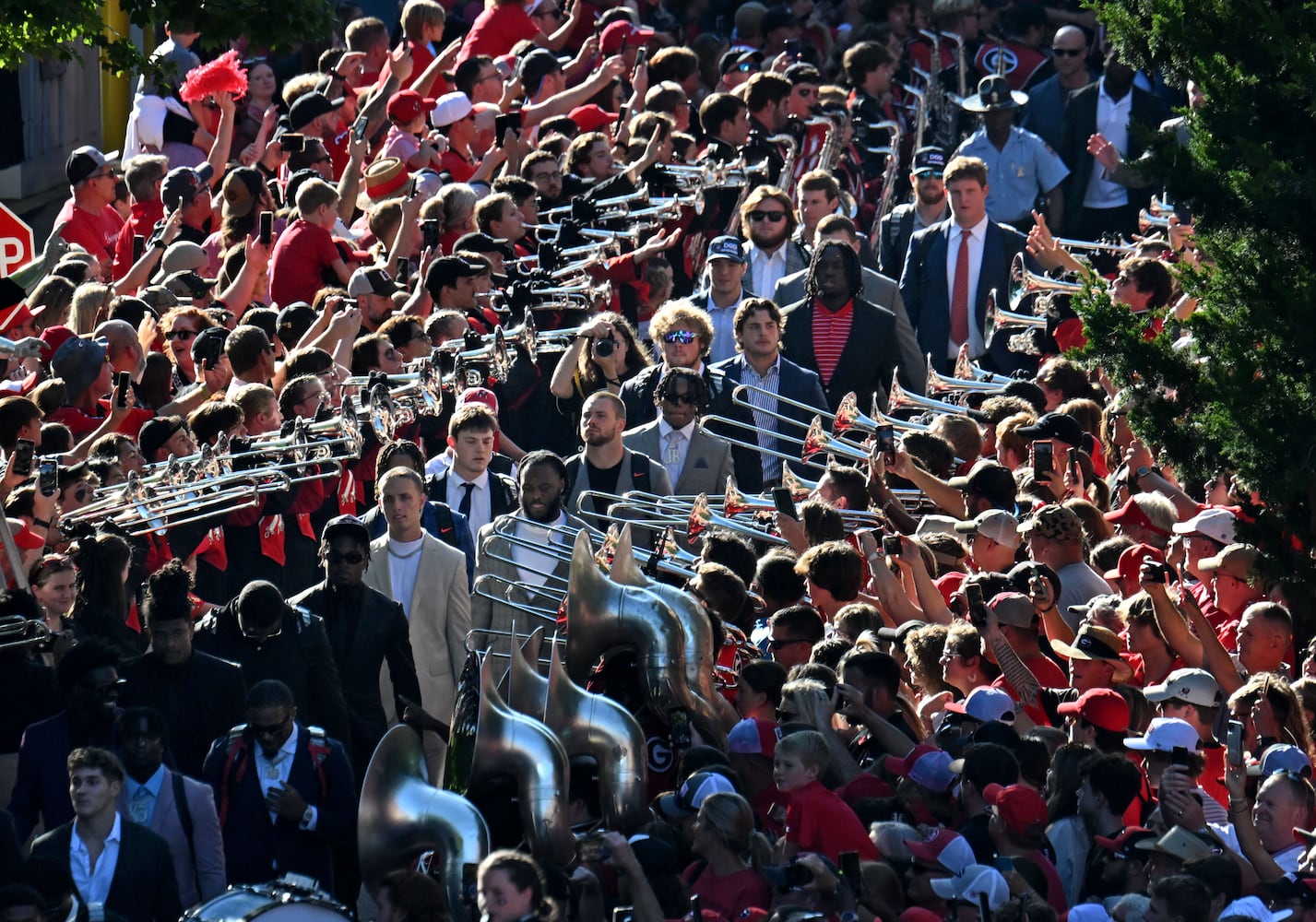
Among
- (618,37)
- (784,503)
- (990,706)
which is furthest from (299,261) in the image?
(990,706)

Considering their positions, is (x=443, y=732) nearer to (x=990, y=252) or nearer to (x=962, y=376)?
(x=962, y=376)

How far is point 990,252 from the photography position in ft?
49.9

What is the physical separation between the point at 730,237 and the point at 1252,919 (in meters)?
7.85

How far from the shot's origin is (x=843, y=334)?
14.3 m

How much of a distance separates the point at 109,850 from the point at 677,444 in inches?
192

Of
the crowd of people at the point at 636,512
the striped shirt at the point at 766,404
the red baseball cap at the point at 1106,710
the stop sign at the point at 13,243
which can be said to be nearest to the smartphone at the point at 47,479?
the crowd of people at the point at 636,512

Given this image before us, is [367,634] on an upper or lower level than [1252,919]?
lower

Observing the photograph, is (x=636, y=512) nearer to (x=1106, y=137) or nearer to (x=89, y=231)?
(x=89, y=231)

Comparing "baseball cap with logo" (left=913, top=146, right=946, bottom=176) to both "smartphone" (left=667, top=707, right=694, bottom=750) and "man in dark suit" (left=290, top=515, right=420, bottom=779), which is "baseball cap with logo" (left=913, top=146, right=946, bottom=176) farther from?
"smartphone" (left=667, top=707, right=694, bottom=750)

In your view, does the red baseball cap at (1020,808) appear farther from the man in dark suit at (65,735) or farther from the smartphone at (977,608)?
the man in dark suit at (65,735)

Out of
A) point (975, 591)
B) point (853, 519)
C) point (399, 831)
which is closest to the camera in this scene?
point (399, 831)

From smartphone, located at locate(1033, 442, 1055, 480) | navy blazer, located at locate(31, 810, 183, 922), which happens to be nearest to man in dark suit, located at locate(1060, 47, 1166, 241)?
smartphone, located at locate(1033, 442, 1055, 480)

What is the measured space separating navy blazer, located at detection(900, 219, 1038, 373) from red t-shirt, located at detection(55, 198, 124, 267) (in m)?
4.89

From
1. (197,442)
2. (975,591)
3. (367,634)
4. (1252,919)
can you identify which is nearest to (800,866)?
(1252,919)
